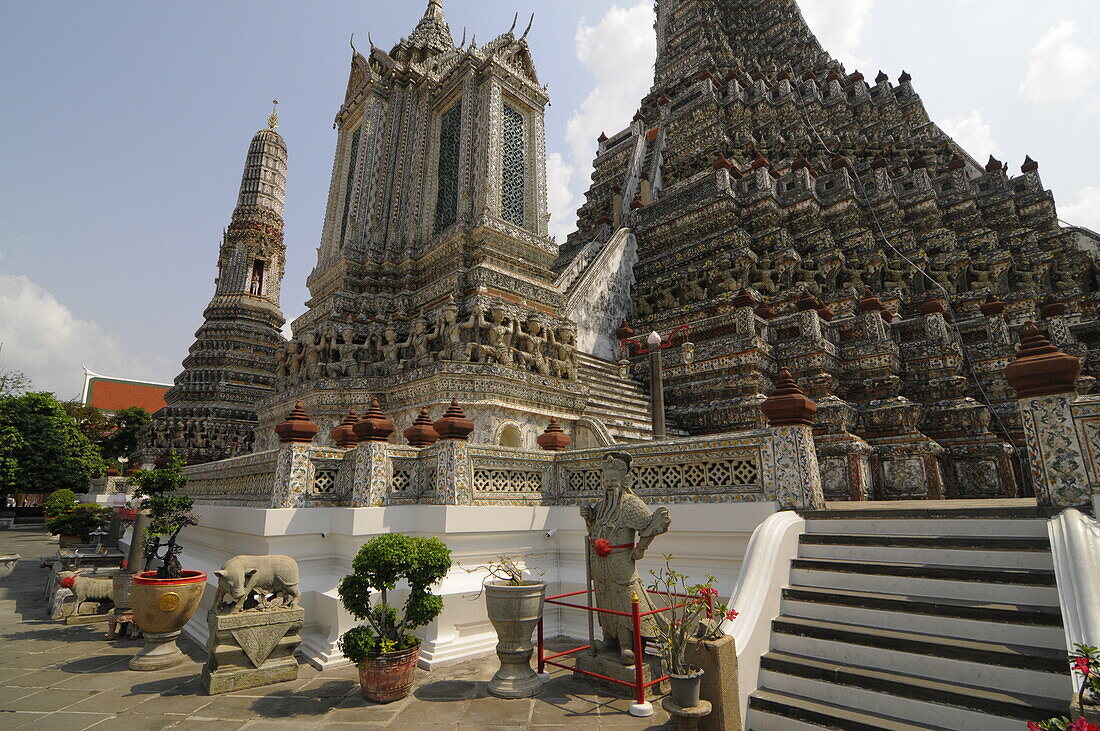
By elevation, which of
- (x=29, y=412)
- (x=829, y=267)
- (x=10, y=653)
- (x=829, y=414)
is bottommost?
(x=10, y=653)

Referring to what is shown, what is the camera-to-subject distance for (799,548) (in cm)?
538

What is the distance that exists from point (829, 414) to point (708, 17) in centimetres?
2876

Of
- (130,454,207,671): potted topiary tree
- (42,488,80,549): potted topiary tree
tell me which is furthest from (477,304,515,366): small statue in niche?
(42,488,80,549): potted topiary tree

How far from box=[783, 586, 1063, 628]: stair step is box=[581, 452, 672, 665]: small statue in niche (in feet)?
4.36

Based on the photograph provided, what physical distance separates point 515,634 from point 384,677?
3.77 feet

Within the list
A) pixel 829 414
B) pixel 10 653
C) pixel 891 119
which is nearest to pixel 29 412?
pixel 10 653

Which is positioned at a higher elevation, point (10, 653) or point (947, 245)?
point (947, 245)

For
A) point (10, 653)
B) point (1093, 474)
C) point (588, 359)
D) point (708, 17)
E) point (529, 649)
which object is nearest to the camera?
point (1093, 474)

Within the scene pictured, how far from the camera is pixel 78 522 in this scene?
16.2 meters

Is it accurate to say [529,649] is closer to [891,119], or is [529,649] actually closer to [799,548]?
[799,548]

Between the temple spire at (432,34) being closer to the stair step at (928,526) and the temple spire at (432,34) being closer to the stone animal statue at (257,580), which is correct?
the stone animal statue at (257,580)

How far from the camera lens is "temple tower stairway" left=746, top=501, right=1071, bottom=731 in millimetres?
3564

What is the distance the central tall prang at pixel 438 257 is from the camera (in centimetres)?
1080

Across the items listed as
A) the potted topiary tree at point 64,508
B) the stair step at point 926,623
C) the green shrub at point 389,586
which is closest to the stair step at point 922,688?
the stair step at point 926,623
